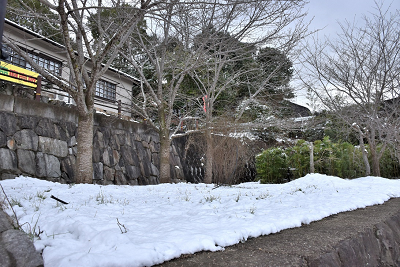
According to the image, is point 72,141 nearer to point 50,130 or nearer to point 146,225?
point 50,130

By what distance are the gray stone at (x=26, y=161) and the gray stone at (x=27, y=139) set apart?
14cm

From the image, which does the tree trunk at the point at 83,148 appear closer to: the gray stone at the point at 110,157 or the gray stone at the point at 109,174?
the gray stone at the point at 109,174

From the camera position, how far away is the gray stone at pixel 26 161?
657 cm

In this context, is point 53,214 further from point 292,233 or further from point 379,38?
point 379,38

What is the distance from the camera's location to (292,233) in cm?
260

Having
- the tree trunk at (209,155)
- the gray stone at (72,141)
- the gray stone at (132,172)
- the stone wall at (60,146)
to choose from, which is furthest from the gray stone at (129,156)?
the tree trunk at (209,155)

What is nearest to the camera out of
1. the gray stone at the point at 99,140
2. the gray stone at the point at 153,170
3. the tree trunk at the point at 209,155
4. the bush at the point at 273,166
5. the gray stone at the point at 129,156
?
the gray stone at the point at 99,140

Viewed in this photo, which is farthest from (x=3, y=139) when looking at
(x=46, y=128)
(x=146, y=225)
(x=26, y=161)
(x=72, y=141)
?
(x=146, y=225)

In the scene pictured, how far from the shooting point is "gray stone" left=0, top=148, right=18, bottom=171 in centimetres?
625

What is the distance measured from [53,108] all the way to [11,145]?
158 cm

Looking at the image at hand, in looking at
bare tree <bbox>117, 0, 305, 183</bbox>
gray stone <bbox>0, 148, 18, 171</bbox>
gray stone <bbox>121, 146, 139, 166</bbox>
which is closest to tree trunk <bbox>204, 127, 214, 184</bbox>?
bare tree <bbox>117, 0, 305, 183</bbox>

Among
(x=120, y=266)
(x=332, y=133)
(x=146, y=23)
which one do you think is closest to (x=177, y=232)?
(x=120, y=266)

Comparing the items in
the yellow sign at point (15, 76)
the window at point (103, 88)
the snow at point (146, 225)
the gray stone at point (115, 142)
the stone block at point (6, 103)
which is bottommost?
the snow at point (146, 225)

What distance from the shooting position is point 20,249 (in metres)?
1.73
